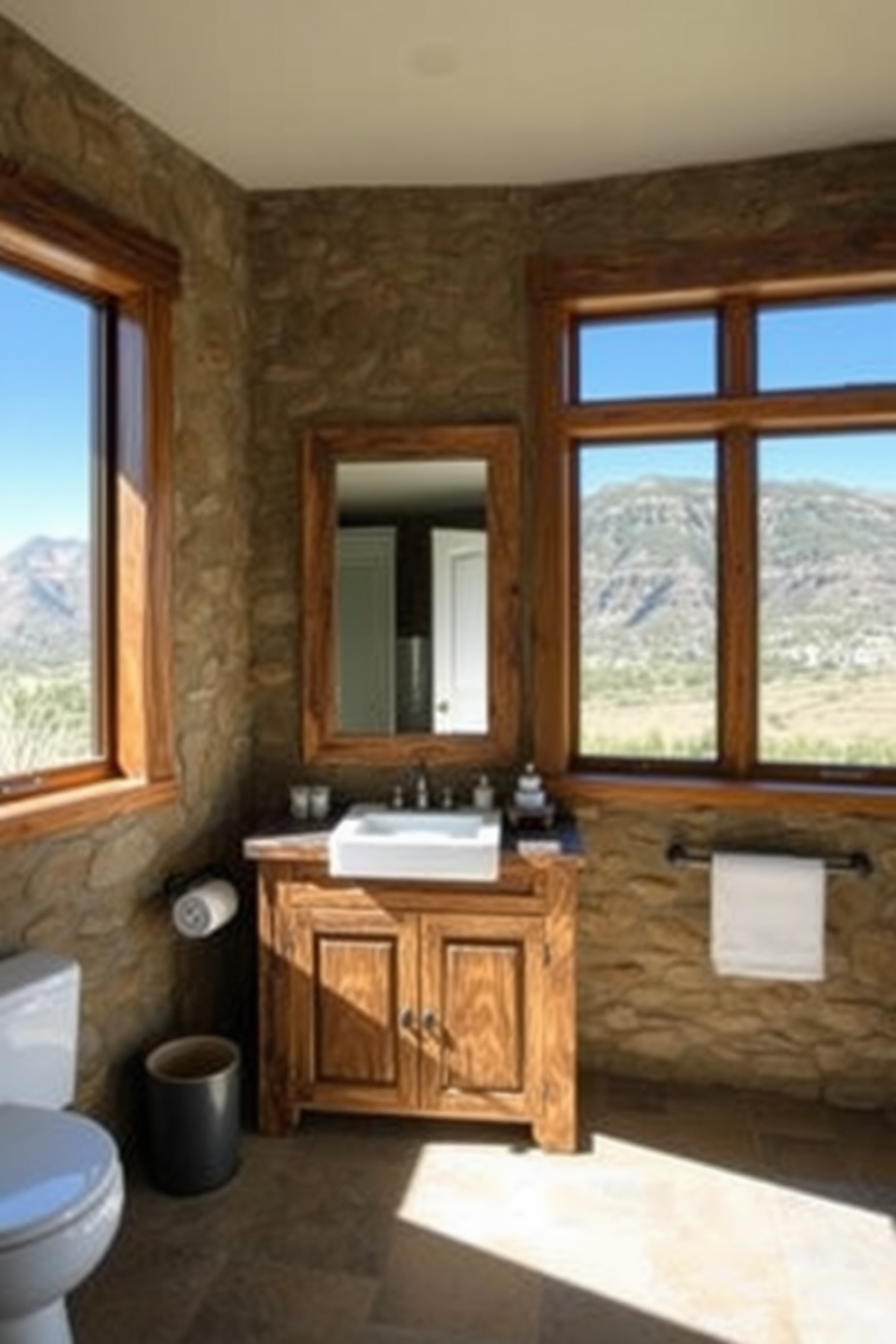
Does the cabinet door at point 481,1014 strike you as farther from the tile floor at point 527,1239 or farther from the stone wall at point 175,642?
the stone wall at point 175,642

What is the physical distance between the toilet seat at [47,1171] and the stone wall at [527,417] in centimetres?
142

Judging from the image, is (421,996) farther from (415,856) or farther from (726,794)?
(726,794)

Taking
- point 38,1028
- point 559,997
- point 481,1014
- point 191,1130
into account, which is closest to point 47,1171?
point 38,1028

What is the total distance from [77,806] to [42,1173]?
0.89 metres

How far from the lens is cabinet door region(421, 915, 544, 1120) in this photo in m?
2.57

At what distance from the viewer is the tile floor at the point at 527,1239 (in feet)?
6.48

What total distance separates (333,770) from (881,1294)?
1.94 metres

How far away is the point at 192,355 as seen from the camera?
2.79 meters

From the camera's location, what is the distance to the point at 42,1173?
5.37ft

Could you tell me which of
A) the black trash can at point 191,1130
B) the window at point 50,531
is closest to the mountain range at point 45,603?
the window at point 50,531

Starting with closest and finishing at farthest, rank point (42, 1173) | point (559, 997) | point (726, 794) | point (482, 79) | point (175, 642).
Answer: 1. point (42, 1173)
2. point (482, 79)
3. point (559, 997)
4. point (175, 642)
5. point (726, 794)

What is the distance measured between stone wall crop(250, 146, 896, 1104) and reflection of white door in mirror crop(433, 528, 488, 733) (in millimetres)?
158

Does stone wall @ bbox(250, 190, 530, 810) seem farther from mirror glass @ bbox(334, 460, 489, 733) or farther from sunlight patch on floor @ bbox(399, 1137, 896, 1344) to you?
sunlight patch on floor @ bbox(399, 1137, 896, 1344)

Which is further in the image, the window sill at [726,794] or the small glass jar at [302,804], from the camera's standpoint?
the small glass jar at [302,804]
